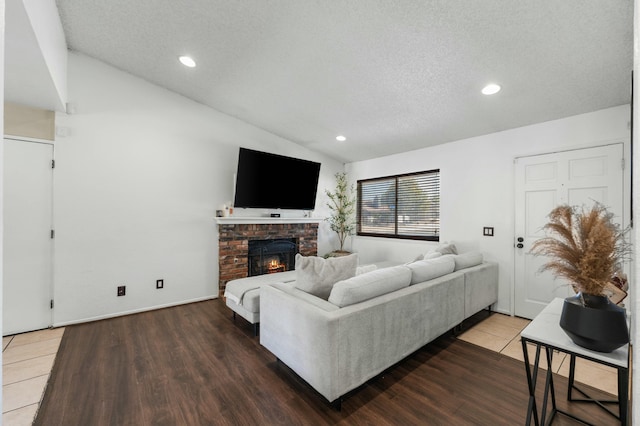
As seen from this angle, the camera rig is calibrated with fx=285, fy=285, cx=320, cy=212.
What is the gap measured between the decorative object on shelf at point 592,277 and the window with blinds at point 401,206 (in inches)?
120

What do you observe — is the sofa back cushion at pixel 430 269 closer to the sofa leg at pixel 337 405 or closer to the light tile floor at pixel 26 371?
the sofa leg at pixel 337 405

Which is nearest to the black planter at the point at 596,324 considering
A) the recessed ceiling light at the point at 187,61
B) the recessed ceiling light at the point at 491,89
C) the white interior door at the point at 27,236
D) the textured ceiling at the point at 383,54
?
the textured ceiling at the point at 383,54

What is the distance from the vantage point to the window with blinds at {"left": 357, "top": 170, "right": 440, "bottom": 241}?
181 inches

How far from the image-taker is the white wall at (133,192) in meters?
3.27

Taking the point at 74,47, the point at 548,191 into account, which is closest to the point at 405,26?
the point at 548,191

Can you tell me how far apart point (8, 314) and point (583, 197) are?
6229 millimetres

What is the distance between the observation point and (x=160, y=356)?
2.59 metres

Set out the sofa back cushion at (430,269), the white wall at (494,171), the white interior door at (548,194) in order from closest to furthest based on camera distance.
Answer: the sofa back cushion at (430,269) → the white interior door at (548,194) → the white wall at (494,171)

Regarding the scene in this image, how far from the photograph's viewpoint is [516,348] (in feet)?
9.03

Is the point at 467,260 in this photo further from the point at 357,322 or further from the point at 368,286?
the point at 357,322

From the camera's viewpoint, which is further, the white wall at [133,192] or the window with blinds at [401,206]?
the window with blinds at [401,206]

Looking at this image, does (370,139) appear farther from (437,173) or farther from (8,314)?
(8,314)

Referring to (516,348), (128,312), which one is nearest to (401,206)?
(516,348)

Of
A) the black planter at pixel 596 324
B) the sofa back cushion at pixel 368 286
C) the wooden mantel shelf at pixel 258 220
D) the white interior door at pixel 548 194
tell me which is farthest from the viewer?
the wooden mantel shelf at pixel 258 220
